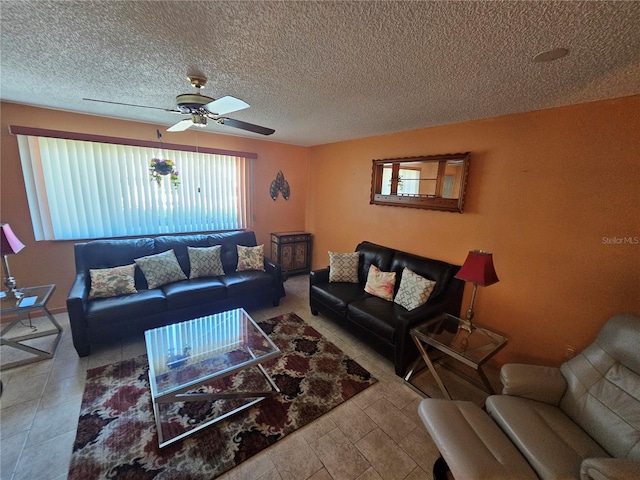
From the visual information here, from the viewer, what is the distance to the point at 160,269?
3090 mm

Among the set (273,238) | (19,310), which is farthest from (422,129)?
(19,310)

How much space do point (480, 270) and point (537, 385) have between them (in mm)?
827

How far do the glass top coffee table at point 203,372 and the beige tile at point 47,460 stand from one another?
1.62 ft

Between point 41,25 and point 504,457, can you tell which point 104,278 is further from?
point 504,457

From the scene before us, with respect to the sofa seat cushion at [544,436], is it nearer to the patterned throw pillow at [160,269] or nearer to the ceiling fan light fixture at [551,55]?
the ceiling fan light fixture at [551,55]

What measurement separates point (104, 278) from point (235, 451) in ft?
7.69

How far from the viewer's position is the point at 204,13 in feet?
3.65

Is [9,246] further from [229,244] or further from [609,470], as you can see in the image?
[609,470]

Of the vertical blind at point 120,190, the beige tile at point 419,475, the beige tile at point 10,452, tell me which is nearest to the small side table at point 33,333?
the vertical blind at point 120,190

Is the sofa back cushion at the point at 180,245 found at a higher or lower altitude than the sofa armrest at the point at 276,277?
higher

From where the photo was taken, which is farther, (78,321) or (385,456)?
(78,321)

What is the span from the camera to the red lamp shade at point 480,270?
6.75 feet

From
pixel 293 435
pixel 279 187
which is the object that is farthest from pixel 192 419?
pixel 279 187

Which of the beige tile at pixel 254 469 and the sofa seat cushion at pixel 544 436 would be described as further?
the beige tile at pixel 254 469
